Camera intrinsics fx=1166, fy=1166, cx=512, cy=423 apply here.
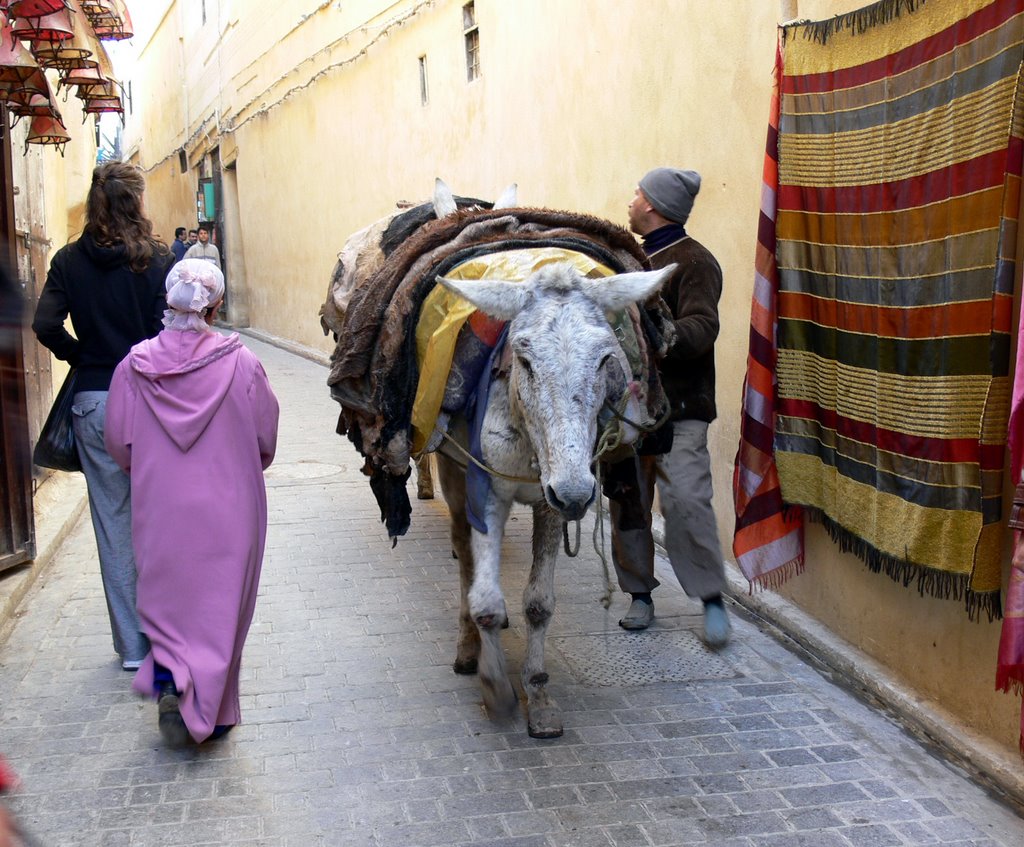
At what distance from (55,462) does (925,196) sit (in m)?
3.36

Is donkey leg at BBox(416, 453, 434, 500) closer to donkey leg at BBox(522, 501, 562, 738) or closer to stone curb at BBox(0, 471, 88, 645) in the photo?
stone curb at BBox(0, 471, 88, 645)

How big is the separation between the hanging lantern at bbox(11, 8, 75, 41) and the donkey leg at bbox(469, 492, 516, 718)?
3.27m

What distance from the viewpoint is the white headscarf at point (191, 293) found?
3.89m

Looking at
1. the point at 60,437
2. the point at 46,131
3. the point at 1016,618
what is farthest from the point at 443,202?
the point at 1016,618

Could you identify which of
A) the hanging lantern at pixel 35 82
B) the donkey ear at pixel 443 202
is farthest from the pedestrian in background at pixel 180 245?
the donkey ear at pixel 443 202

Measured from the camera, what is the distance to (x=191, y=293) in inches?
153

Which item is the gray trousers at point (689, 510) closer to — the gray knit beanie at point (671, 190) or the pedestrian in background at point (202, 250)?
the gray knit beanie at point (671, 190)

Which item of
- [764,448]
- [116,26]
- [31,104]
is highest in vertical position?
[116,26]

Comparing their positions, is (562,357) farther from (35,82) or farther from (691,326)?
(35,82)

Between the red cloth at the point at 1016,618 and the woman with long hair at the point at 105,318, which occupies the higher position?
the woman with long hair at the point at 105,318

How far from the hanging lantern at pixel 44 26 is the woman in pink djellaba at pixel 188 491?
2196 mm

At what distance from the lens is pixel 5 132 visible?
567 cm

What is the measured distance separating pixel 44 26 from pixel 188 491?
279 centimetres

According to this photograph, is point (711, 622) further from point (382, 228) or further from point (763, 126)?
point (382, 228)
